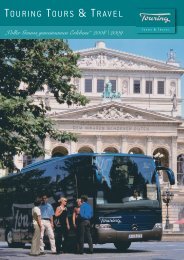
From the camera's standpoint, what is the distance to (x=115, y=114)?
79750mm

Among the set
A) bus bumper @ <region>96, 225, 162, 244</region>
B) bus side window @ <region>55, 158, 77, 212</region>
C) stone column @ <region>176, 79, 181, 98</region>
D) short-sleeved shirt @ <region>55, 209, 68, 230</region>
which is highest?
stone column @ <region>176, 79, 181, 98</region>

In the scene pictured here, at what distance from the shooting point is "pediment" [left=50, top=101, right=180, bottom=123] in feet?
259

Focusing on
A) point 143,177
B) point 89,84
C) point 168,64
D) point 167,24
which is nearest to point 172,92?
point 168,64

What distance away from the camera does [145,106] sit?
3501 inches

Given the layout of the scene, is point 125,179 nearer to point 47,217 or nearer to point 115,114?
point 47,217

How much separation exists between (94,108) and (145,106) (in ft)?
38.3

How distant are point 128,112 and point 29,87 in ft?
200

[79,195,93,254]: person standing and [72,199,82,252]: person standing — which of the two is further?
[72,199,82,252]: person standing

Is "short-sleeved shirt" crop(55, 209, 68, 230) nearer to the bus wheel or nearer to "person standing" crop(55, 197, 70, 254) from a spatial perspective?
"person standing" crop(55, 197, 70, 254)

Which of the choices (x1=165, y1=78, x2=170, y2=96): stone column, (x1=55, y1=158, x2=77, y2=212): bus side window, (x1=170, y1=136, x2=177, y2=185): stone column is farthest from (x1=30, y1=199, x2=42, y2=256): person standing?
(x1=165, y1=78, x2=170, y2=96): stone column

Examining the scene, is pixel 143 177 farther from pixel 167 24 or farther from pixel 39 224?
pixel 167 24

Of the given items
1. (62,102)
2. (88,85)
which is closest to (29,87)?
(62,102)

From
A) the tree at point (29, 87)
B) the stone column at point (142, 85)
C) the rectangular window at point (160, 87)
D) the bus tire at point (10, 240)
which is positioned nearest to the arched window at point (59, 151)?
the stone column at point (142, 85)

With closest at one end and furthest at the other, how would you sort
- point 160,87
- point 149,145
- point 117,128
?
point 117,128 < point 149,145 < point 160,87
